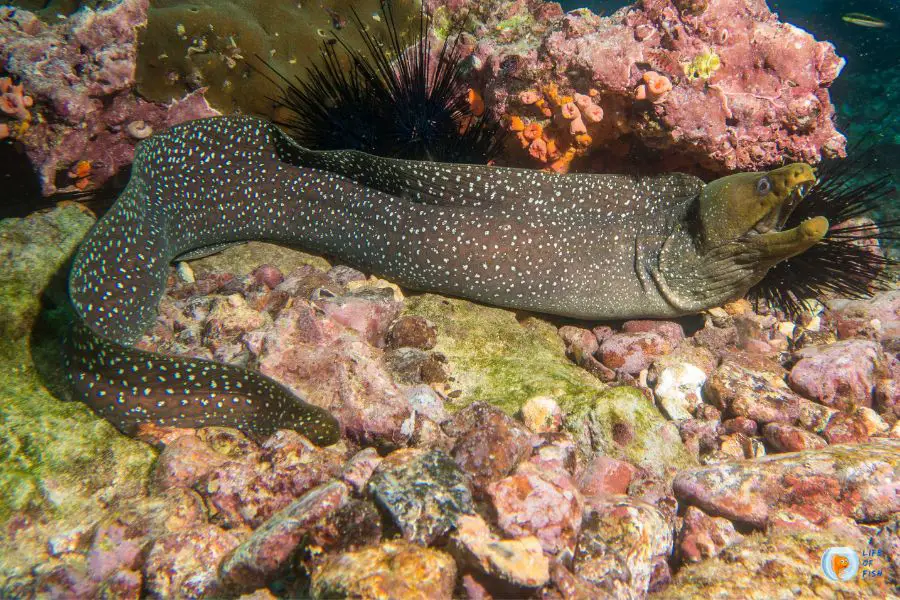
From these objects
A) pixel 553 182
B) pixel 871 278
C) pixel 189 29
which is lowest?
pixel 871 278

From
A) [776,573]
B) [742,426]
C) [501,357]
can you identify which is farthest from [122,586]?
[742,426]

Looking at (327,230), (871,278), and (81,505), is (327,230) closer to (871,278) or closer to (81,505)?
(81,505)

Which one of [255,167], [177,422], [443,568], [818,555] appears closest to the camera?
[443,568]

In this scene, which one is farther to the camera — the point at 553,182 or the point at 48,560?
the point at 553,182

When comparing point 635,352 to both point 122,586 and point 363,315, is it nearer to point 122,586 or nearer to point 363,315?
point 363,315

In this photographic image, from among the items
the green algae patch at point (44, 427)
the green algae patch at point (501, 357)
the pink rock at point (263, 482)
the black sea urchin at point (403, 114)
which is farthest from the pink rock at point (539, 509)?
the black sea urchin at point (403, 114)

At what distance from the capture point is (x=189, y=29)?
4367 mm

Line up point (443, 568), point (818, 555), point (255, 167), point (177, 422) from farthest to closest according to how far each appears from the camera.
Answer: point (255, 167), point (177, 422), point (818, 555), point (443, 568)

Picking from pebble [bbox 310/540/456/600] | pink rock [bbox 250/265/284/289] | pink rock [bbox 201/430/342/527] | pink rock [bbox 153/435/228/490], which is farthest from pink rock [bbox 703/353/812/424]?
pink rock [bbox 250/265/284/289]

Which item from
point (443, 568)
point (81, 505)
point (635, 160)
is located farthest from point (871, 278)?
point (81, 505)

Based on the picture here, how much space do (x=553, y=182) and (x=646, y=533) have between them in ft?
8.97

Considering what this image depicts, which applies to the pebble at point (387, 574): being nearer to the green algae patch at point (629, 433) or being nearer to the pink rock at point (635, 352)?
the green algae patch at point (629, 433)

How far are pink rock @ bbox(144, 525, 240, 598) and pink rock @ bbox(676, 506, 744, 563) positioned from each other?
7.96 feet

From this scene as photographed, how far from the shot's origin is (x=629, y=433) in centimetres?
294
